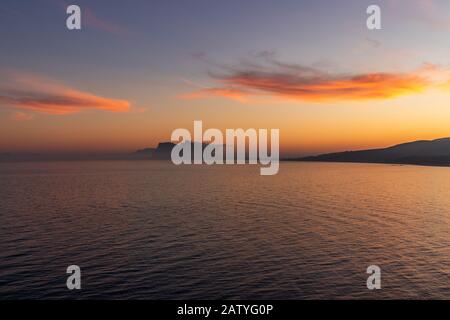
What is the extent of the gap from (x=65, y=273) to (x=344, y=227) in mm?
53150

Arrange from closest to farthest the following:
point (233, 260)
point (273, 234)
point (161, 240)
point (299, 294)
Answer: point (299, 294) < point (233, 260) < point (161, 240) < point (273, 234)

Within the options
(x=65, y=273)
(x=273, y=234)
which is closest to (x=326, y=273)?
(x=273, y=234)

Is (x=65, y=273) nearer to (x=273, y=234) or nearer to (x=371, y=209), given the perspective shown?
(x=273, y=234)

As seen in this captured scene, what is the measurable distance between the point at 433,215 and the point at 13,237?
299ft

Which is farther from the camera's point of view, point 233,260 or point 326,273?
point 233,260

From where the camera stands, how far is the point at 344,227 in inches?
3046

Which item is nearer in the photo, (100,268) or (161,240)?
(100,268)

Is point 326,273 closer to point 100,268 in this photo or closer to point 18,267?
point 100,268
